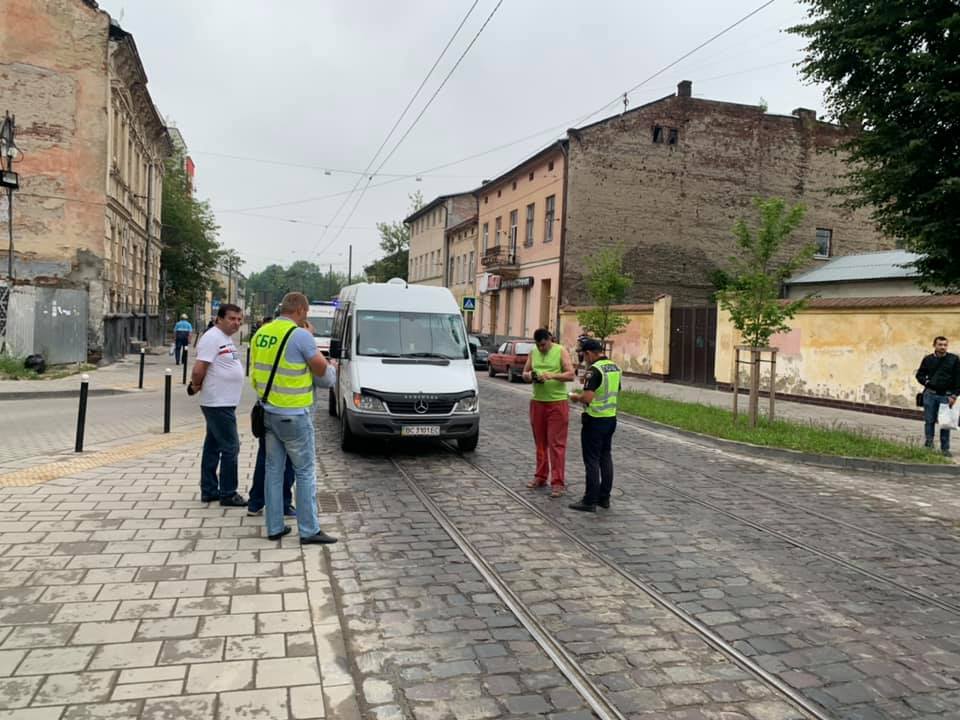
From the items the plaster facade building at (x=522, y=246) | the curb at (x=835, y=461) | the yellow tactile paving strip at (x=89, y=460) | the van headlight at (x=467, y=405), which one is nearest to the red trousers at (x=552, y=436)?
the van headlight at (x=467, y=405)

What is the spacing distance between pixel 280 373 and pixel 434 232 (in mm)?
54044

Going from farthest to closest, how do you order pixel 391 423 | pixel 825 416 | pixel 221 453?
pixel 825 416 < pixel 391 423 < pixel 221 453

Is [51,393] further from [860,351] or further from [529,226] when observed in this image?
[529,226]

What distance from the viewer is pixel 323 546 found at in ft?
18.5

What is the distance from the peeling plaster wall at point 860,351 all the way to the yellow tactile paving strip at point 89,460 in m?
14.0

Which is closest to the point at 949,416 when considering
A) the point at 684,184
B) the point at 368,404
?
the point at 368,404

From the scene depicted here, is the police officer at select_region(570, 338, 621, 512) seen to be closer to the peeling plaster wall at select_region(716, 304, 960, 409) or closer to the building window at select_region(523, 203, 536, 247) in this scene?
the peeling plaster wall at select_region(716, 304, 960, 409)

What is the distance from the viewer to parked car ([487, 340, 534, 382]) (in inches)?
1028

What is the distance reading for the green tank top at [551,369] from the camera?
7.87 m

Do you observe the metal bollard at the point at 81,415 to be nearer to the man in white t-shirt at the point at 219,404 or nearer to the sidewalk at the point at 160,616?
the sidewalk at the point at 160,616

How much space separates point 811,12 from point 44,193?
2118 cm

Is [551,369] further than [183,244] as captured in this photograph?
No

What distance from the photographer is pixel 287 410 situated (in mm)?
5531

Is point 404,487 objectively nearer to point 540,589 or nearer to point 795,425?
point 540,589
